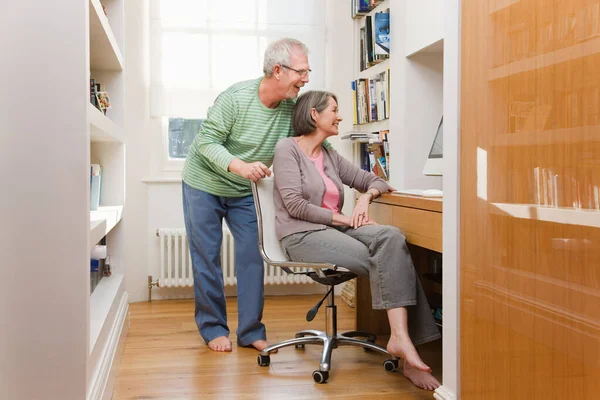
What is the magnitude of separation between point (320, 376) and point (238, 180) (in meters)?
1.01

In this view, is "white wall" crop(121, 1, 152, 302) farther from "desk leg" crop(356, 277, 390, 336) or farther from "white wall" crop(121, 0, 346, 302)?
"desk leg" crop(356, 277, 390, 336)

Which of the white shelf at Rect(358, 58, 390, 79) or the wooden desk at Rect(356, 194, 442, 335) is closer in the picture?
the wooden desk at Rect(356, 194, 442, 335)

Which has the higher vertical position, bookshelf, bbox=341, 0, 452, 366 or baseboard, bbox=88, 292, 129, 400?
bookshelf, bbox=341, 0, 452, 366

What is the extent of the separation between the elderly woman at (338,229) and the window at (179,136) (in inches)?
62.6

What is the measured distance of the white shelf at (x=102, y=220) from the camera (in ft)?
6.81

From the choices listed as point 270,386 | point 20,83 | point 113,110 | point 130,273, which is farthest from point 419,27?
point 130,273

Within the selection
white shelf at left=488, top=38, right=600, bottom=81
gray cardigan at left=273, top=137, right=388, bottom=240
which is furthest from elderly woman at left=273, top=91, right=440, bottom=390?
white shelf at left=488, top=38, right=600, bottom=81

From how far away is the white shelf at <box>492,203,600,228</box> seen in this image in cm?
120

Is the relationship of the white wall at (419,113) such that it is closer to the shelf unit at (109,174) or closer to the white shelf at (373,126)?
the white shelf at (373,126)

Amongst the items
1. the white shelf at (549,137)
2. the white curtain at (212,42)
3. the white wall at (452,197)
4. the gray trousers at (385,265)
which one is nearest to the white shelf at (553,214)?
the white shelf at (549,137)

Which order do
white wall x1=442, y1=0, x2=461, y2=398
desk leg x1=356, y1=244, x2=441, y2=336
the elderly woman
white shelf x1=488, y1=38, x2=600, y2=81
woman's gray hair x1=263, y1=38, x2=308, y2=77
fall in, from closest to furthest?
white shelf x1=488, y1=38, x2=600, y2=81, white wall x1=442, y1=0, x2=461, y2=398, the elderly woman, woman's gray hair x1=263, y1=38, x2=308, y2=77, desk leg x1=356, y1=244, x2=441, y2=336

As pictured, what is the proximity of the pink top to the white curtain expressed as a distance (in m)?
1.55

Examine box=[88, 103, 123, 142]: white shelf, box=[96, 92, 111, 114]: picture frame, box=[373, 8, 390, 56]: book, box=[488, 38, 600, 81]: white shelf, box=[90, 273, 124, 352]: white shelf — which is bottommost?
box=[90, 273, 124, 352]: white shelf

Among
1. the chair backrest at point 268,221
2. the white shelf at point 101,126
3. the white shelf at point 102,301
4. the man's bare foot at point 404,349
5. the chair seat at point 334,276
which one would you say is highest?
the white shelf at point 101,126
